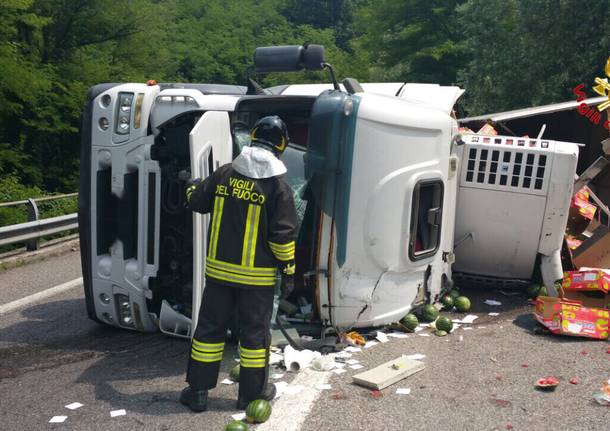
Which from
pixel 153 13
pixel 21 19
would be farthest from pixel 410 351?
pixel 153 13

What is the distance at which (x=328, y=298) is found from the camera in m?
5.18

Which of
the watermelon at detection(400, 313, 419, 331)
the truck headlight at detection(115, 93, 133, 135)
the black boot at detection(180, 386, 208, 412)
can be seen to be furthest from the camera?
the watermelon at detection(400, 313, 419, 331)

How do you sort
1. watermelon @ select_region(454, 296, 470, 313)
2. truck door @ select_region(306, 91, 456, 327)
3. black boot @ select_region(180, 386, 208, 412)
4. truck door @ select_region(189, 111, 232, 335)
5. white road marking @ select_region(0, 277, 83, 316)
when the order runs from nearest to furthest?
black boot @ select_region(180, 386, 208, 412), truck door @ select_region(189, 111, 232, 335), truck door @ select_region(306, 91, 456, 327), watermelon @ select_region(454, 296, 470, 313), white road marking @ select_region(0, 277, 83, 316)

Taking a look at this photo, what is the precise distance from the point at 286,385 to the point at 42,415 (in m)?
1.48

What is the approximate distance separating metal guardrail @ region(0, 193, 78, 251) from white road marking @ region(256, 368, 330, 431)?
5518 mm

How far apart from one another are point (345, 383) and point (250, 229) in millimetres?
1213

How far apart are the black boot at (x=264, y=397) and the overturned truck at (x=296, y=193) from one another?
816mm

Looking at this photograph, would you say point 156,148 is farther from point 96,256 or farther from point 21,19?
point 21,19

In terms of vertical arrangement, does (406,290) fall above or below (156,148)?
below

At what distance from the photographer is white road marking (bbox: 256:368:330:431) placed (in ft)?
12.9

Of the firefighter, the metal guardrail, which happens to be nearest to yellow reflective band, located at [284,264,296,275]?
the firefighter

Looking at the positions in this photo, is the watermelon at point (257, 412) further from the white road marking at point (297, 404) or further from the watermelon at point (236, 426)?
the watermelon at point (236, 426)

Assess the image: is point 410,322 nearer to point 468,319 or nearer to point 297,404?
point 468,319

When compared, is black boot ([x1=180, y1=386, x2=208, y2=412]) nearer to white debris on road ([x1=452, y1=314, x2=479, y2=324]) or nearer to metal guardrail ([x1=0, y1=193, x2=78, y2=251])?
white debris on road ([x1=452, y1=314, x2=479, y2=324])
